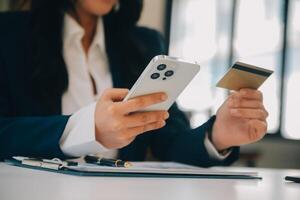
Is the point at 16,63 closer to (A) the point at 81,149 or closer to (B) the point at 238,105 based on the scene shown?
(A) the point at 81,149

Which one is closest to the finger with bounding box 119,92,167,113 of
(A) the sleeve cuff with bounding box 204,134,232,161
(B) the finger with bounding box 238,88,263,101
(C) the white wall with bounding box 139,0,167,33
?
(B) the finger with bounding box 238,88,263,101

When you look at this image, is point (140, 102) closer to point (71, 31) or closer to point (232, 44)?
point (71, 31)

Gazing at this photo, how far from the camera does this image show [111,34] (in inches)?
59.2

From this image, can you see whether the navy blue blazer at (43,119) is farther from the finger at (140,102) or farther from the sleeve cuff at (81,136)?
the finger at (140,102)

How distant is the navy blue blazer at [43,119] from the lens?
39.1 inches

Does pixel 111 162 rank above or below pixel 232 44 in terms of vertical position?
below

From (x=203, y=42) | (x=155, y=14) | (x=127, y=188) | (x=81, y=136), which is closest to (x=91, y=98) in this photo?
(x=81, y=136)

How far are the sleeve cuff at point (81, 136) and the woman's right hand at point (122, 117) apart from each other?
0.6 inches

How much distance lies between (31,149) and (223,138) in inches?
16.3

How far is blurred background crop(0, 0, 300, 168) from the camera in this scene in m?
4.43

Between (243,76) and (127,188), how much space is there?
38 cm

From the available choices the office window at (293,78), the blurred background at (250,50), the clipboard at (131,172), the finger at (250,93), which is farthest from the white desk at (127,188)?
the office window at (293,78)

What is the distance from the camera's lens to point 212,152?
116 centimetres

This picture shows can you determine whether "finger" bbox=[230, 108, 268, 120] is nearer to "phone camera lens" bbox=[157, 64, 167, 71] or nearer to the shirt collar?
"phone camera lens" bbox=[157, 64, 167, 71]
